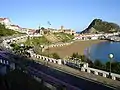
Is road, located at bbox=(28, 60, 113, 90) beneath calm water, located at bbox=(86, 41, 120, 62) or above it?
above

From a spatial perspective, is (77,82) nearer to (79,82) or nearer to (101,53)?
(79,82)

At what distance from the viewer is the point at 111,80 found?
80.2 feet

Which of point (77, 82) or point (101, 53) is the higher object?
point (77, 82)

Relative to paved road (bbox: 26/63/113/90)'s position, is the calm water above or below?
below

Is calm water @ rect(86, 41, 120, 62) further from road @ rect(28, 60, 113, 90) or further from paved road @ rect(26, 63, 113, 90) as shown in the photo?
paved road @ rect(26, 63, 113, 90)

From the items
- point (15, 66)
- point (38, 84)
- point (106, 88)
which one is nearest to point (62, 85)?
point (106, 88)

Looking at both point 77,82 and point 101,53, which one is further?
point 101,53

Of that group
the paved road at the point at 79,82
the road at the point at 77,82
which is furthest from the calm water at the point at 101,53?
the paved road at the point at 79,82

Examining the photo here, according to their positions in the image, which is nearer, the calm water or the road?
the road

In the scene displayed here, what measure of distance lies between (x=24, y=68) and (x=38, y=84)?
5.34 metres

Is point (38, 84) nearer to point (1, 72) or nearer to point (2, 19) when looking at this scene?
point (1, 72)

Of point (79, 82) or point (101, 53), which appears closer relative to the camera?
point (79, 82)

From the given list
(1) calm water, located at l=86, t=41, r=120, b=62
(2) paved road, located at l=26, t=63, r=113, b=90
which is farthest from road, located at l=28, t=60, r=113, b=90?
(1) calm water, located at l=86, t=41, r=120, b=62

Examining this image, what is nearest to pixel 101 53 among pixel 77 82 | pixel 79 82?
pixel 79 82
